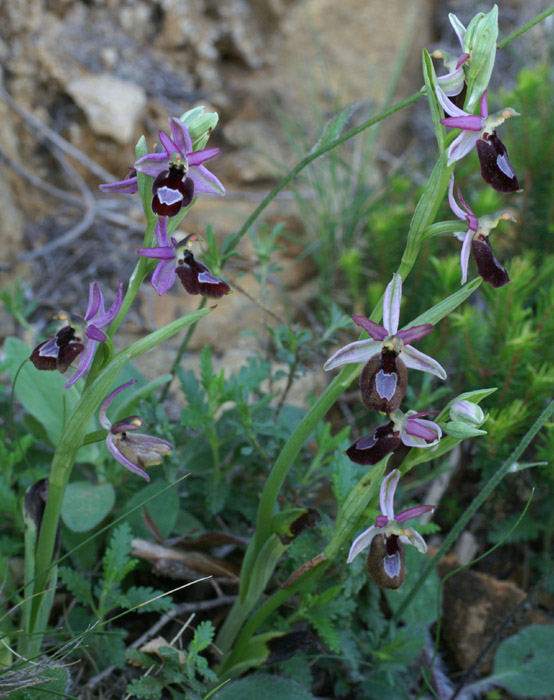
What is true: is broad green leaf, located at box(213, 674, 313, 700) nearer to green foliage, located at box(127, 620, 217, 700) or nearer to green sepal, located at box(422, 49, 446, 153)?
green foliage, located at box(127, 620, 217, 700)

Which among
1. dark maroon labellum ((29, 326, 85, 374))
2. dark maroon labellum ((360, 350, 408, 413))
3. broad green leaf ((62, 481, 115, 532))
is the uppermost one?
dark maroon labellum ((29, 326, 85, 374))

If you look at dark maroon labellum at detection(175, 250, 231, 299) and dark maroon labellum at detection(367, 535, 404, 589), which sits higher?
dark maroon labellum at detection(175, 250, 231, 299)

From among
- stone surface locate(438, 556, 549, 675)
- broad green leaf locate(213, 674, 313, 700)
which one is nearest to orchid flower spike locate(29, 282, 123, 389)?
broad green leaf locate(213, 674, 313, 700)

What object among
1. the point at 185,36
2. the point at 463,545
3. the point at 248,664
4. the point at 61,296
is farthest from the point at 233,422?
the point at 185,36

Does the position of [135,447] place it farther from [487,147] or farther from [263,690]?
[487,147]

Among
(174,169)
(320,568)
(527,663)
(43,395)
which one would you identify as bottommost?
(527,663)

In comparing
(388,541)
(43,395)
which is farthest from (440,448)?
(43,395)

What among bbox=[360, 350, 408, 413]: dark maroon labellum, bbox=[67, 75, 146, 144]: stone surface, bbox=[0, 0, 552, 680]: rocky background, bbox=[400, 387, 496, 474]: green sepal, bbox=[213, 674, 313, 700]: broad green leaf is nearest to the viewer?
bbox=[360, 350, 408, 413]: dark maroon labellum
